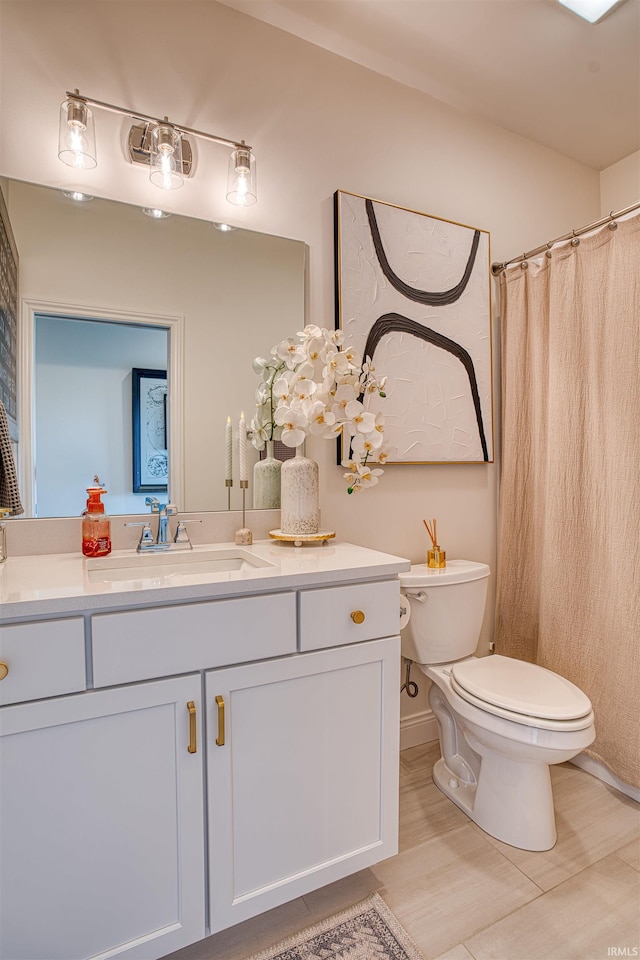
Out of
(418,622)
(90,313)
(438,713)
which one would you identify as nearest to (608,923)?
(438,713)

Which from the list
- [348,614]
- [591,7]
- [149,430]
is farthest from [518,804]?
[591,7]

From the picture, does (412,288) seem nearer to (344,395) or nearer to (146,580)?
(344,395)

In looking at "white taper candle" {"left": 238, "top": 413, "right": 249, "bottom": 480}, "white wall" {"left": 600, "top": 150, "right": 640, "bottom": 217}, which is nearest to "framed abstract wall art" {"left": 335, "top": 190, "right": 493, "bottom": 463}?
"white taper candle" {"left": 238, "top": 413, "right": 249, "bottom": 480}

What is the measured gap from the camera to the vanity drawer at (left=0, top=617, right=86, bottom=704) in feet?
2.88

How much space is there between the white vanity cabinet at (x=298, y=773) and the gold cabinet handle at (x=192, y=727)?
0.04 meters

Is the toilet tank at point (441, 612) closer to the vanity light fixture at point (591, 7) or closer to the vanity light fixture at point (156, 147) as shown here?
the vanity light fixture at point (156, 147)

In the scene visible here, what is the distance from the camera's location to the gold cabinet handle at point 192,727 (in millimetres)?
1018

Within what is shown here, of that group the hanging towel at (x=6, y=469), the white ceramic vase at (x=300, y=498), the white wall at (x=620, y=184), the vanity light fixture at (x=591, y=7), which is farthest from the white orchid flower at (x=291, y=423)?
the white wall at (x=620, y=184)

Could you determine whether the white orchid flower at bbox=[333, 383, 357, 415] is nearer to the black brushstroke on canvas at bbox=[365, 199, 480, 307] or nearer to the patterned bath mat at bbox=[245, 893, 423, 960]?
the black brushstroke on canvas at bbox=[365, 199, 480, 307]

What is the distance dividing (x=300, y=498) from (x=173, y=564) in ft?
1.39

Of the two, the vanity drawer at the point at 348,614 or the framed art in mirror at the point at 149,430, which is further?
the framed art in mirror at the point at 149,430

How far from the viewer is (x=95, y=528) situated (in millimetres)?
1327

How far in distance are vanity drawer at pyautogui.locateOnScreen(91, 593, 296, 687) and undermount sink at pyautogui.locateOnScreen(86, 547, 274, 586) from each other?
0.16 m

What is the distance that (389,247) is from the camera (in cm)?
186
